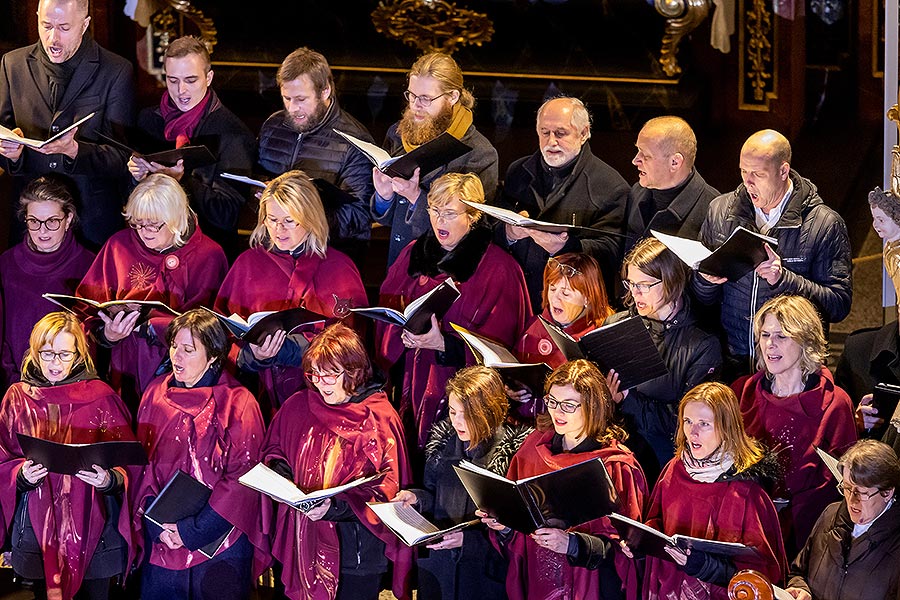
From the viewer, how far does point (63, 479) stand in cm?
581

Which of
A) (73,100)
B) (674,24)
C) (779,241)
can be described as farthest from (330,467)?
(674,24)

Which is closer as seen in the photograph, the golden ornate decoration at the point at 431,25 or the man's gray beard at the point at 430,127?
the man's gray beard at the point at 430,127

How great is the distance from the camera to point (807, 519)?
550 centimetres

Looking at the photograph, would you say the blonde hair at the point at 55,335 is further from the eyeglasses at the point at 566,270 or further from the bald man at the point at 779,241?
the bald man at the point at 779,241

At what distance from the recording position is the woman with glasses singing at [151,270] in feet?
20.1

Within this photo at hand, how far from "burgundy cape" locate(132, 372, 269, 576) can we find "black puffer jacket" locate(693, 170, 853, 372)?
169cm

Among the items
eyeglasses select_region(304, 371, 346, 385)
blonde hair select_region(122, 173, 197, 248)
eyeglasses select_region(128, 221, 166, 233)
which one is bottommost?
eyeglasses select_region(304, 371, 346, 385)

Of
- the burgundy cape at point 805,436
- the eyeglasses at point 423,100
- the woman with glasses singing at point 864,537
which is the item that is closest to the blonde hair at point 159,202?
the eyeglasses at point 423,100

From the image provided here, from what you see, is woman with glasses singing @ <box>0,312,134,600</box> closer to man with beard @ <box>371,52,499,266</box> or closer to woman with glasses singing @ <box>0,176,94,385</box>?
woman with glasses singing @ <box>0,176,94,385</box>

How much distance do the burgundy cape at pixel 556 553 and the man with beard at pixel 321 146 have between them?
53.1 inches

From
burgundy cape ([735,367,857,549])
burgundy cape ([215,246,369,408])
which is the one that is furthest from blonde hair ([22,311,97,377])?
burgundy cape ([735,367,857,549])

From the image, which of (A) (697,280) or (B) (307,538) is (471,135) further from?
(B) (307,538)

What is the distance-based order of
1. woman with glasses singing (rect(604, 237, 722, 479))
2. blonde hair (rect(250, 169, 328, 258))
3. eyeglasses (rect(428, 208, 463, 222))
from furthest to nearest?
blonde hair (rect(250, 169, 328, 258)) → eyeglasses (rect(428, 208, 463, 222)) → woman with glasses singing (rect(604, 237, 722, 479))

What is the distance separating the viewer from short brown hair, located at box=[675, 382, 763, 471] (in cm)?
514
